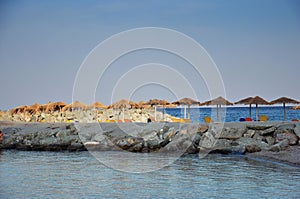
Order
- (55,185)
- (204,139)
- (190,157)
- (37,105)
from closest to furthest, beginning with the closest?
(55,185) → (190,157) → (204,139) → (37,105)

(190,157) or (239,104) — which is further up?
(239,104)

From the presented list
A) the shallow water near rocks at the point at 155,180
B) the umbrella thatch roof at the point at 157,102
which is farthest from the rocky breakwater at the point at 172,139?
the umbrella thatch roof at the point at 157,102

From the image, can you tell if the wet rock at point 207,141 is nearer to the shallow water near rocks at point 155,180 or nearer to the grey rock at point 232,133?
the grey rock at point 232,133

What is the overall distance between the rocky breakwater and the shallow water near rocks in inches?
81.1

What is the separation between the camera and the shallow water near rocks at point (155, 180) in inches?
344

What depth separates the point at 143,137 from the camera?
1811cm

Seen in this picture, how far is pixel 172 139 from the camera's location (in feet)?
57.3

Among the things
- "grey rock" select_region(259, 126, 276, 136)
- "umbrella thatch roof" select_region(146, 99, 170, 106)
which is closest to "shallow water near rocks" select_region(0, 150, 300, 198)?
"grey rock" select_region(259, 126, 276, 136)

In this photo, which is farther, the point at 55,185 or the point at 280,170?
the point at 280,170

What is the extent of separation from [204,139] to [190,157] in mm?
1843

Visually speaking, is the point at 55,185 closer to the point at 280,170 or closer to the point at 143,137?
the point at 280,170

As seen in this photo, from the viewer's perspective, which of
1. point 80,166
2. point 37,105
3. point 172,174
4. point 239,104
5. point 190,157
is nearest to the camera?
point 172,174

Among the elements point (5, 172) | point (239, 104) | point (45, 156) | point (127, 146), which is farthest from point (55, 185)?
point (239, 104)

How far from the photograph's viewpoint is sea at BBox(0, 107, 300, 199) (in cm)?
880
